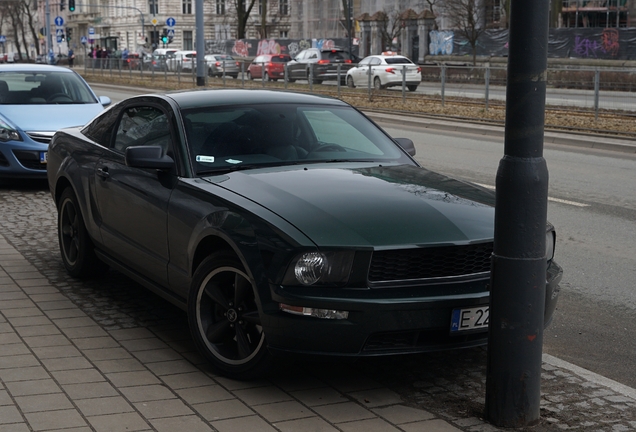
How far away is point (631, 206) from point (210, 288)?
7.07 metres

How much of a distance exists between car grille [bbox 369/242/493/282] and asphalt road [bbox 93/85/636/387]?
115cm

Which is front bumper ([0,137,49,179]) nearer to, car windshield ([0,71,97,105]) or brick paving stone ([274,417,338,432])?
car windshield ([0,71,97,105])

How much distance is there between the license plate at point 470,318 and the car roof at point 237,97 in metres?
2.25

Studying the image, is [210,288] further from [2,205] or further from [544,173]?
[2,205]

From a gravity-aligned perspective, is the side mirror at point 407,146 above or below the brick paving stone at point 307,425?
above

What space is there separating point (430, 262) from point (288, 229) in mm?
690

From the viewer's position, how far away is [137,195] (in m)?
5.62

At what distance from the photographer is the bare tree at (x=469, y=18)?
153 feet

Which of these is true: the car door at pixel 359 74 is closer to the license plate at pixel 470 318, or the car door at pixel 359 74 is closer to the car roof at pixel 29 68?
the car roof at pixel 29 68

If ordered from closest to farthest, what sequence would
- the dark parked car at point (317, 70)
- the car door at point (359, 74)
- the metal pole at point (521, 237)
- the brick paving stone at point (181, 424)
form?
the metal pole at point (521, 237), the brick paving stone at point (181, 424), the car door at point (359, 74), the dark parked car at point (317, 70)

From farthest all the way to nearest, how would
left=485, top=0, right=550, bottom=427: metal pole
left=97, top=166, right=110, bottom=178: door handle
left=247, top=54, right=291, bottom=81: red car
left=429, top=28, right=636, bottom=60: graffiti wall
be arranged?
left=429, top=28, right=636, bottom=60: graffiti wall → left=247, top=54, right=291, bottom=81: red car → left=97, top=166, right=110, bottom=178: door handle → left=485, top=0, right=550, bottom=427: metal pole

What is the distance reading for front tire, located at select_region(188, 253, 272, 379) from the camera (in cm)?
448

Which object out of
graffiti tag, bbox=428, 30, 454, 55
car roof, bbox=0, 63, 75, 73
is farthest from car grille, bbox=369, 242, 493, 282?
graffiti tag, bbox=428, 30, 454, 55

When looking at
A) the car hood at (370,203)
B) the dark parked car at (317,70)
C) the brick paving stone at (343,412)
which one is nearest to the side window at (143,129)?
the car hood at (370,203)
